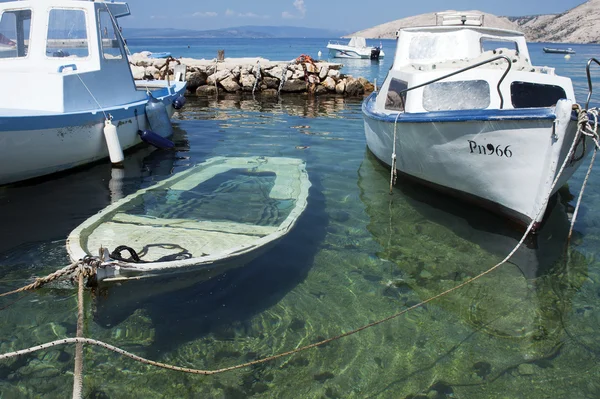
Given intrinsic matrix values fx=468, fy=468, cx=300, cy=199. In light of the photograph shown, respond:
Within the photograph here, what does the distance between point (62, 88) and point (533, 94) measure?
8813 mm

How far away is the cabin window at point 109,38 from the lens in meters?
10.9

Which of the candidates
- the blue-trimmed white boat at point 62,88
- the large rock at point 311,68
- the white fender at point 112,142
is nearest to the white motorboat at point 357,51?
the large rock at point 311,68

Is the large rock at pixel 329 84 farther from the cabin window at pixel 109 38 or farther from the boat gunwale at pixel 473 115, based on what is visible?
the boat gunwale at pixel 473 115

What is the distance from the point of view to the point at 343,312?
5.09m

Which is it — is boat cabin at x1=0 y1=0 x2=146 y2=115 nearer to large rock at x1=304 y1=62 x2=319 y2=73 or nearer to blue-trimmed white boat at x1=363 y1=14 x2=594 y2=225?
blue-trimmed white boat at x1=363 y1=14 x2=594 y2=225

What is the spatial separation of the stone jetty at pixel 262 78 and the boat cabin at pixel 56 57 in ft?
45.9

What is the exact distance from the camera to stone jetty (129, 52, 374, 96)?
2497 centimetres

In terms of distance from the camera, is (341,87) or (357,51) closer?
(341,87)

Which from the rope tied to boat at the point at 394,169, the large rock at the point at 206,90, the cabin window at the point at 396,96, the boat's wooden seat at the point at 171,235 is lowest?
the boat's wooden seat at the point at 171,235

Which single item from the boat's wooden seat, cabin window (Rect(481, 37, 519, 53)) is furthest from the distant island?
the boat's wooden seat

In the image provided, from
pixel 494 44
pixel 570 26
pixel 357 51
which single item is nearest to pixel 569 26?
pixel 570 26

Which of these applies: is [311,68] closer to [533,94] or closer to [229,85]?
[229,85]

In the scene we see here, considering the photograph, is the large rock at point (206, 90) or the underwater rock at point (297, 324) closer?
the underwater rock at point (297, 324)

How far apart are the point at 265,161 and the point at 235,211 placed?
3383mm
